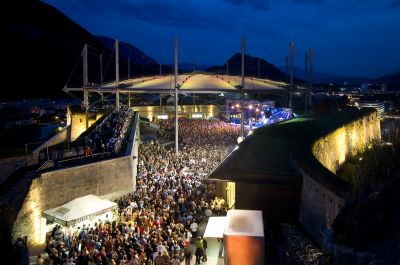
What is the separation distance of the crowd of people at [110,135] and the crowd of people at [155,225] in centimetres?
205

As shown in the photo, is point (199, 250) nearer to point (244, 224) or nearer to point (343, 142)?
point (244, 224)

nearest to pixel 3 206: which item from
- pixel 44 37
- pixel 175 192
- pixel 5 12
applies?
pixel 175 192

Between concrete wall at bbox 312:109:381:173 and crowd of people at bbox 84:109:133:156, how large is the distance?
994cm

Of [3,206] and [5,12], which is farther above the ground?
[5,12]

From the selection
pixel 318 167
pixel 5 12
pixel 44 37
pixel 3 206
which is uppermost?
pixel 5 12

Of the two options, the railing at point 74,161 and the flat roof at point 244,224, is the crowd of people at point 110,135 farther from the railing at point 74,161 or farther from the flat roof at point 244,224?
the flat roof at point 244,224

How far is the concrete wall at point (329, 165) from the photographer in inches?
414

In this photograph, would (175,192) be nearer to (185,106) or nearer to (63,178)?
(63,178)

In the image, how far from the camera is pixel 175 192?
50.9ft

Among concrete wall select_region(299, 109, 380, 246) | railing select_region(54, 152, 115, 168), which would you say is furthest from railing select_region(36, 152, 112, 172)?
concrete wall select_region(299, 109, 380, 246)

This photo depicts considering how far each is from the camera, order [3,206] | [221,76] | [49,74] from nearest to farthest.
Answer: [3,206] < [221,76] < [49,74]

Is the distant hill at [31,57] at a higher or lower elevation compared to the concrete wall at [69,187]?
higher

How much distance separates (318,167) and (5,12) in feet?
418

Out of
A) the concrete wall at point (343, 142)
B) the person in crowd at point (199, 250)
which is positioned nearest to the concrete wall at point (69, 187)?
the person in crowd at point (199, 250)
